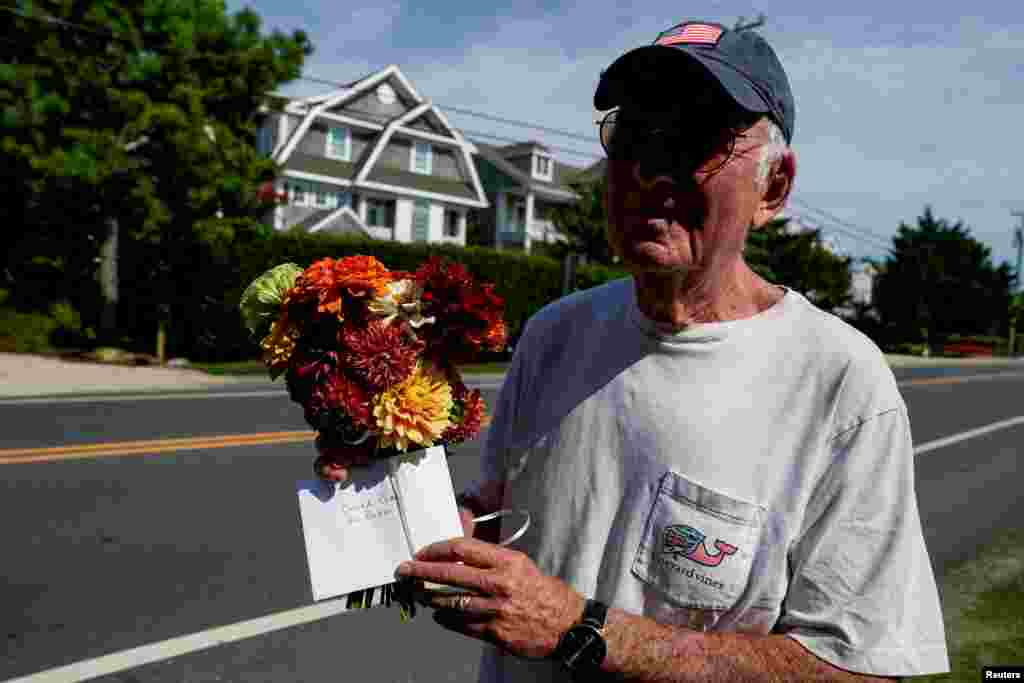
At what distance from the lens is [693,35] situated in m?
1.58

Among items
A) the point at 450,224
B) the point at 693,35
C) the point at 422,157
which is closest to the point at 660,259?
the point at 693,35

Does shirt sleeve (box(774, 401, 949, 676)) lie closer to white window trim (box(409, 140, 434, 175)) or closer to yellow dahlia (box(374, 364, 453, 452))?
yellow dahlia (box(374, 364, 453, 452))

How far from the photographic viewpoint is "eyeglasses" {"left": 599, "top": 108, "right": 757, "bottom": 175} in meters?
1.56

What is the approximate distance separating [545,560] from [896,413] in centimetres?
74

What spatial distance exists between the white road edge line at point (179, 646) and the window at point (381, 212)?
4013cm

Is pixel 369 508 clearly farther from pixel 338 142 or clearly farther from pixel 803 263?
pixel 338 142

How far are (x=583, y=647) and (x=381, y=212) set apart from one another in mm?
43904

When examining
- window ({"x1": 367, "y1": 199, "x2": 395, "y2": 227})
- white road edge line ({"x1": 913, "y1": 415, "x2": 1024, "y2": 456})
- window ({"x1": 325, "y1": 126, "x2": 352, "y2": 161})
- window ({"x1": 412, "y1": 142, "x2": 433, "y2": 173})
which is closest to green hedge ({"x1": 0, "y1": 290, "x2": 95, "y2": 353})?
white road edge line ({"x1": 913, "y1": 415, "x2": 1024, "y2": 456})

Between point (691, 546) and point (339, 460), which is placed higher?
point (339, 460)

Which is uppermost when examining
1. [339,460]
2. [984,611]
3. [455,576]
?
[339,460]

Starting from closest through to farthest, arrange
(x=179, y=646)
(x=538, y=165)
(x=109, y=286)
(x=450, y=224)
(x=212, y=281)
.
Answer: (x=179, y=646) → (x=212, y=281) → (x=109, y=286) → (x=450, y=224) → (x=538, y=165)

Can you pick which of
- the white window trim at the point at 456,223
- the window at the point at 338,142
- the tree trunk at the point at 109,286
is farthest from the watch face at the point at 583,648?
the white window trim at the point at 456,223

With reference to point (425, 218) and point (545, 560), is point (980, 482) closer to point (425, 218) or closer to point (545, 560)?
point (545, 560)

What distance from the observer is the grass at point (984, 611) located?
14.1ft
